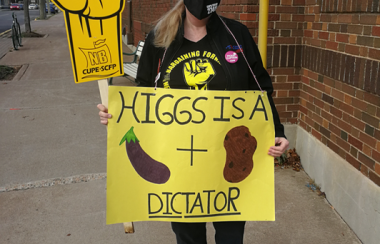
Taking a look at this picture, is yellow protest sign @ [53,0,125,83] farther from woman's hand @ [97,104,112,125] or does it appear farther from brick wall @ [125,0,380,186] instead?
brick wall @ [125,0,380,186]

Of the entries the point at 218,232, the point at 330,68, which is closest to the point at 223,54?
the point at 218,232

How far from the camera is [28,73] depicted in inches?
397

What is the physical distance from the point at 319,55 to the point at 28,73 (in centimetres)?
834

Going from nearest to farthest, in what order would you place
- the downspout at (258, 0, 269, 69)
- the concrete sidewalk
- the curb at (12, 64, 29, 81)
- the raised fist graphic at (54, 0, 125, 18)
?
the raised fist graphic at (54, 0, 125, 18) → the downspout at (258, 0, 269, 69) → the concrete sidewalk → the curb at (12, 64, 29, 81)

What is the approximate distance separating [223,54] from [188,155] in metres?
0.56

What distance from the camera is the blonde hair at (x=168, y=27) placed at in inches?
80.6

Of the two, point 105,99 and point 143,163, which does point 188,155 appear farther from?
point 105,99

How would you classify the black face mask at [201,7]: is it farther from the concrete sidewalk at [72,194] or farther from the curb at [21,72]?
the curb at [21,72]

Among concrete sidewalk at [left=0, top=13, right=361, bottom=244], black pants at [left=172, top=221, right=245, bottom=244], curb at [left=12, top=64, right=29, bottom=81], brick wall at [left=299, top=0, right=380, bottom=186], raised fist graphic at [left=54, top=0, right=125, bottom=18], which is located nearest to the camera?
raised fist graphic at [left=54, top=0, right=125, bottom=18]

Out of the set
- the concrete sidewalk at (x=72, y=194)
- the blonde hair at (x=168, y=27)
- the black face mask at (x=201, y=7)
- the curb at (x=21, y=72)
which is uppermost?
the black face mask at (x=201, y=7)

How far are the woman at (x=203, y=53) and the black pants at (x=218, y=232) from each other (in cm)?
50

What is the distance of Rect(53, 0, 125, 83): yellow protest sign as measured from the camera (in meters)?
2.15

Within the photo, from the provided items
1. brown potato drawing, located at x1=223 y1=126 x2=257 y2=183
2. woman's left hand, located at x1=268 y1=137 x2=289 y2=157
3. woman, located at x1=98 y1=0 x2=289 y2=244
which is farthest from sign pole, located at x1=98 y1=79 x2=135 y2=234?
woman's left hand, located at x1=268 y1=137 x2=289 y2=157

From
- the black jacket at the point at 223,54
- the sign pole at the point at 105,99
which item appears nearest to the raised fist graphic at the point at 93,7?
the black jacket at the point at 223,54
